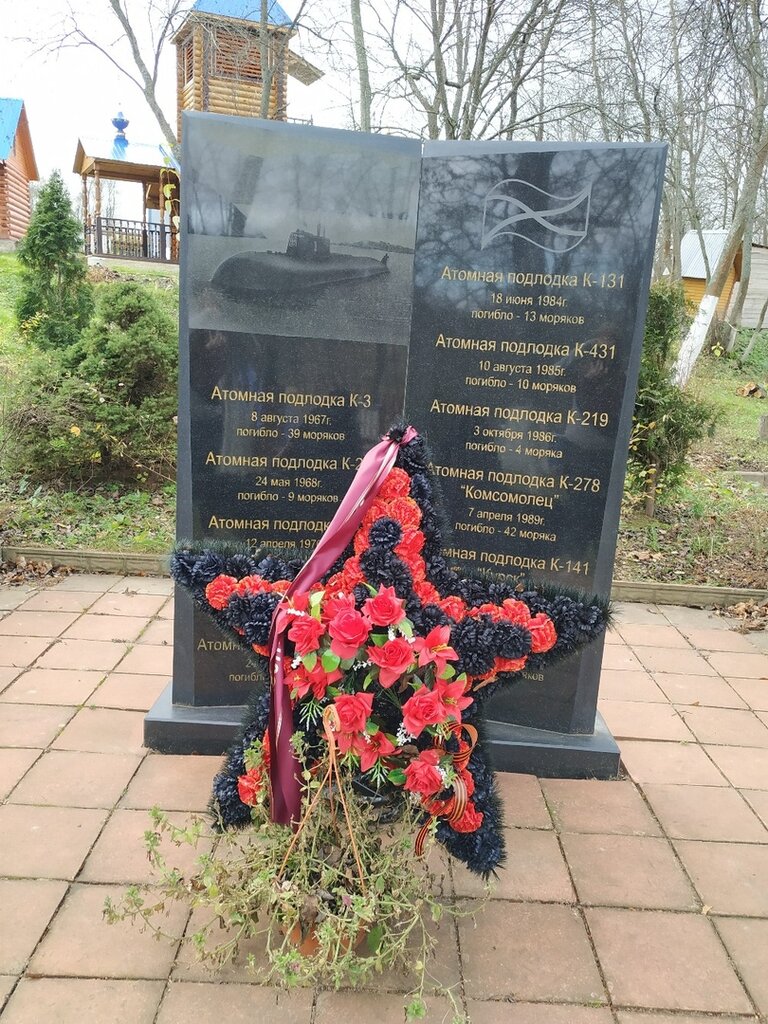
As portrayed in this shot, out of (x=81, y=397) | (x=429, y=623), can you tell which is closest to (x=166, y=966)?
(x=429, y=623)

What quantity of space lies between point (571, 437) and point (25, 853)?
2.33 m

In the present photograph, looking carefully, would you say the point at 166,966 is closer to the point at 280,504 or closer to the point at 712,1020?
the point at 712,1020

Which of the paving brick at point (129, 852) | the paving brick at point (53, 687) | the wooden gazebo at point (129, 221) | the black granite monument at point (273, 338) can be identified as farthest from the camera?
the wooden gazebo at point (129, 221)

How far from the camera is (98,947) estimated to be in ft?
7.00

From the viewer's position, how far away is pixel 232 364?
292cm

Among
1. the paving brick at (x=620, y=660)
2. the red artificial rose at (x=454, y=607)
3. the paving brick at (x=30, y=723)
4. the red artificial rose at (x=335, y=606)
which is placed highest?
the red artificial rose at (x=335, y=606)

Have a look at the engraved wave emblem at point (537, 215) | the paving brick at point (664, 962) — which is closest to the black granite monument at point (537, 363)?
the engraved wave emblem at point (537, 215)

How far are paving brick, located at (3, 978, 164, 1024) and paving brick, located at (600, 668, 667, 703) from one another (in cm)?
253

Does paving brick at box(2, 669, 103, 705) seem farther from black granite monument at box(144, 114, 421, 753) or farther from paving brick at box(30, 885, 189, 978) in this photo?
paving brick at box(30, 885, 189, 978)

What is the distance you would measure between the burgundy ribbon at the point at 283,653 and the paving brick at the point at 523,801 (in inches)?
46.5

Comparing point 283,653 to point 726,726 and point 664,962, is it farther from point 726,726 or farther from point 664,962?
point 726,726

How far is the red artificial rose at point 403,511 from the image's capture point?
1969mm

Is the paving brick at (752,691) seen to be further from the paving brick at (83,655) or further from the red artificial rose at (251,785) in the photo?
the paving brick at (83,655)

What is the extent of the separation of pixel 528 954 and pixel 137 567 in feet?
12.4
